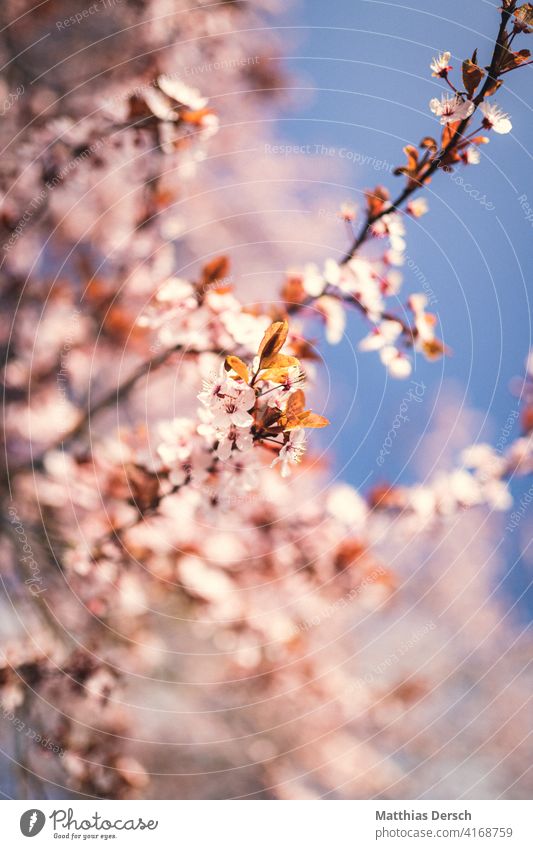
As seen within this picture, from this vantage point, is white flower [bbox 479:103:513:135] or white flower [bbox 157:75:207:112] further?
white flower [bbox 157:75:207:112]

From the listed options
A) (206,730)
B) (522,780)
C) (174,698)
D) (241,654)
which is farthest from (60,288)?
(522,780)

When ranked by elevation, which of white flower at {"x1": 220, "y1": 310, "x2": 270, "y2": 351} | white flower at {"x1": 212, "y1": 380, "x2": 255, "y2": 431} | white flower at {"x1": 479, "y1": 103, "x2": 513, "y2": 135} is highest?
white flower at {"x1": 479, "y1": 103, "x2": 513, "y2": 135}

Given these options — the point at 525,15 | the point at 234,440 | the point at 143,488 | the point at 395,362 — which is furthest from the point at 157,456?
the point at 525,15

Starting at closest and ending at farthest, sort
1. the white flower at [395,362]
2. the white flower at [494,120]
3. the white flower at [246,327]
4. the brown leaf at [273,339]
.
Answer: the brown leaf at [273,339] → the white flower at [494,120] → the white flower at [246,327] → the white flower at [395,362]

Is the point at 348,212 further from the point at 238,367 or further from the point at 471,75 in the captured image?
the point at 238,367

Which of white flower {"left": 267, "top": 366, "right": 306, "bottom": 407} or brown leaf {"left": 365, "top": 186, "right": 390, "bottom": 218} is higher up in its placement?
brown leaf {"left": 365, "top": 186, "right": 390, "bottom": 218}

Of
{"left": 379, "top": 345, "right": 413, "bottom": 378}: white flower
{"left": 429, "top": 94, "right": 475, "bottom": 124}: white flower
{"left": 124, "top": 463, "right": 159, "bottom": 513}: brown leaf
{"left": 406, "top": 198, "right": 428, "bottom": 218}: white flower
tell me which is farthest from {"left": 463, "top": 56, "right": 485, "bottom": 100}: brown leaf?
{"left": 124, "top": 463, "right": 159, "bottom": 513}: brown leaf

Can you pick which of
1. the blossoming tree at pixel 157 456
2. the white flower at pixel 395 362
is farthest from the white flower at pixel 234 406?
the white flower at pixel 395 362

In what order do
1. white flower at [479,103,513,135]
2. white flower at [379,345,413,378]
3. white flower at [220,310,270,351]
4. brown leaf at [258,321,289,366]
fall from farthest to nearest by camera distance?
white flower at [379,345,413,378]
white flower at [220,310,270,351]
white flower at [479,103,513,135]
brown leaf at [258,321,289,366]

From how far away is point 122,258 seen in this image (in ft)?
3.72

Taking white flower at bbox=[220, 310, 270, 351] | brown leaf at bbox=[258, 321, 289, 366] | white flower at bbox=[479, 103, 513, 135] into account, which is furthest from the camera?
white flower at bbox=[220, 310, 270, 351]

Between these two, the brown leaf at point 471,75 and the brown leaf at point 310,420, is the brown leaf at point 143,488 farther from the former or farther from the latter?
the brown leaf at point 471,75

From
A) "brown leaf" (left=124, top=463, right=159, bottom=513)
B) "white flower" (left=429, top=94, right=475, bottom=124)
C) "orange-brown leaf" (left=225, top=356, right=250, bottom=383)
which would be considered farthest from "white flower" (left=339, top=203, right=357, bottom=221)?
"brown leaf" (left=124, top=463, right=159, bottom=513)

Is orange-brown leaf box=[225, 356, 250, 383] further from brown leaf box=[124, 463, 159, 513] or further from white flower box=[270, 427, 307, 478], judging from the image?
brown leaf box=[124, 463, 159, 513]
